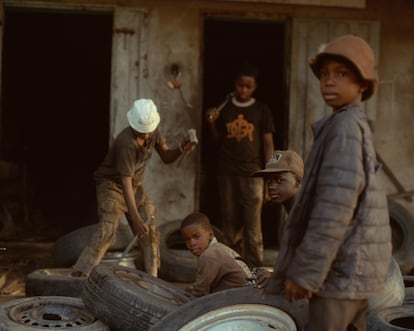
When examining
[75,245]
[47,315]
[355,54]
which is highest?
[355,54]

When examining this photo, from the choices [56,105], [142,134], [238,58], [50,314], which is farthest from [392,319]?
[56,105]

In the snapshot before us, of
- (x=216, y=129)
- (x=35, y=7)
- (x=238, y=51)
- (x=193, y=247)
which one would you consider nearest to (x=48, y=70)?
(x=238, y=51)


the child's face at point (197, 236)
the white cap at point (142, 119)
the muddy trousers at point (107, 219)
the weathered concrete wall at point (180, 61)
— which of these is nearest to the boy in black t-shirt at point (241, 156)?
the weathered concrete wall at point (180, 61)

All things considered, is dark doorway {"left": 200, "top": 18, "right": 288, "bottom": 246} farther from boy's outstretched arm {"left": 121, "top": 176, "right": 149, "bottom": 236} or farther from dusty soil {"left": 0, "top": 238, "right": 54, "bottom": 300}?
boy's outstretched arm {"left": 121, "top": 176, "right": 149, "bottom": 236}

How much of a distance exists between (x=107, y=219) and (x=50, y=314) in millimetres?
1516

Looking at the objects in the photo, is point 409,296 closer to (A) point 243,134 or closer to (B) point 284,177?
(B) point 284,177

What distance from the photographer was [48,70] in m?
14.5

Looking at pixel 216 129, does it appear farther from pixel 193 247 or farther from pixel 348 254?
pixel 348 254

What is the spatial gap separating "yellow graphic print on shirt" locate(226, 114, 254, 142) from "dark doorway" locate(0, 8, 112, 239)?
4147 millimetres

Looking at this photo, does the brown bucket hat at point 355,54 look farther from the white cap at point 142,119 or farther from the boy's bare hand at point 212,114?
the boy's bare hand at point 212,114

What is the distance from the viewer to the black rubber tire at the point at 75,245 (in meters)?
8.01

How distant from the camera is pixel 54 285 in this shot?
6.86 m

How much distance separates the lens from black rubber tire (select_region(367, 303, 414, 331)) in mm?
4730

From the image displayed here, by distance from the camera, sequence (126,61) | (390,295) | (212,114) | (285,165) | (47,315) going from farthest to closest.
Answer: (126,61)
(212,114)
(47,315)
(390,295)
(285,165)
